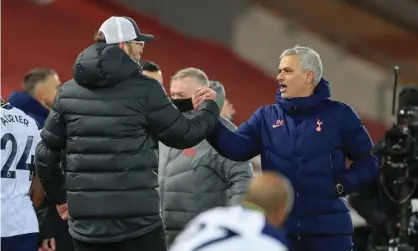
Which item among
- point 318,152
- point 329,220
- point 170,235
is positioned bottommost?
point 170,235

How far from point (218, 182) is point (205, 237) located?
2425mm

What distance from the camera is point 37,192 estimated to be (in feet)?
19.3

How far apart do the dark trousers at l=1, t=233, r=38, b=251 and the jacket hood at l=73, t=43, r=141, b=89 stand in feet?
3.33

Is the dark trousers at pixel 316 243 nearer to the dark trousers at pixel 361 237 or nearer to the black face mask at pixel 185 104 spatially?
the black face mask at pixel 185 104

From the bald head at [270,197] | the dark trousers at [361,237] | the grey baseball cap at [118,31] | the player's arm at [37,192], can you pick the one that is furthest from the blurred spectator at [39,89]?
the bald head at [270,197]

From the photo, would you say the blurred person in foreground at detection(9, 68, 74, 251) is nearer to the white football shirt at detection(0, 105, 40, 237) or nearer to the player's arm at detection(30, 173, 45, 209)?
the player's arm at detection(30, 173, 45, 209)

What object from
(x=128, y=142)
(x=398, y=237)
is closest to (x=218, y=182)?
(x=128, y=142)

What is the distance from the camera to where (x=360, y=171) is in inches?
196

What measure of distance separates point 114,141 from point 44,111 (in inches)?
89.4

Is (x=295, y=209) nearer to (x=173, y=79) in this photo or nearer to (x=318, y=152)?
(x=318, y=152)

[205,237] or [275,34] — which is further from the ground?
[275,34]

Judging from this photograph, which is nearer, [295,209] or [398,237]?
[295,209]

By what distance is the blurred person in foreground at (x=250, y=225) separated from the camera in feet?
10.7

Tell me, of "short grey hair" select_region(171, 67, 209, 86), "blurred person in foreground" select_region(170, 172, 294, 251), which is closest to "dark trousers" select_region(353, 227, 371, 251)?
"short grey hair" select_region(171, 67, 209, 86)
